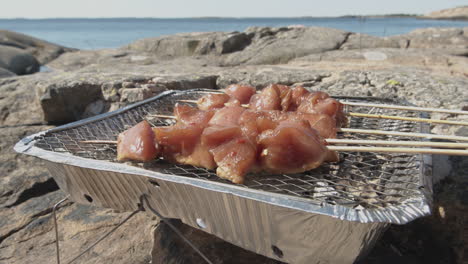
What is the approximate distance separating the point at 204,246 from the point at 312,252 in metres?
1.08

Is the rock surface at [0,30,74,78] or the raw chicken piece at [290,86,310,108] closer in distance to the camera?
the raw chicken piece at [290,86,310,108]

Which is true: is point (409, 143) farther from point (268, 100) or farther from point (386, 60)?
point (386, 60)

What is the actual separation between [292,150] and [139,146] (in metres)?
0.84

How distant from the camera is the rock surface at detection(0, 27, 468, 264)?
89.9 inches

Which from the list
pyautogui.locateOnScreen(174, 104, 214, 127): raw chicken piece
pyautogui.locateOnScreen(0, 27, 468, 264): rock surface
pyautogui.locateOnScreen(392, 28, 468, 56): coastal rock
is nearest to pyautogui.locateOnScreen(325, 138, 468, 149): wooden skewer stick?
pyautogui.locateOnScreen(174, 104, 214, 127): raw chicken piece

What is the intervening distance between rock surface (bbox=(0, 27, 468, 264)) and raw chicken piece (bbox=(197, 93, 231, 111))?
964mm

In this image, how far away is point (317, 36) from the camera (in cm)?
662

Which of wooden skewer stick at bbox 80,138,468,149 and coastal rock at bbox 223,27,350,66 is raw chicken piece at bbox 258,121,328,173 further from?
coastal rock at bbox 223,27,350,66

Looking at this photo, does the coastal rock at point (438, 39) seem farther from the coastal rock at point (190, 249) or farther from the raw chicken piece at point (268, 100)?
the coastal rock at point (190, 249)

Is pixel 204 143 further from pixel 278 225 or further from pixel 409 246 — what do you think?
pixel 409 246

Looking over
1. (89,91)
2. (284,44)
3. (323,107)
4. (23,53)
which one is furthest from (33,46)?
(323,107)

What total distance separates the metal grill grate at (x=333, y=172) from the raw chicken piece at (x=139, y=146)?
7cm

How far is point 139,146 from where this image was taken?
189 cm

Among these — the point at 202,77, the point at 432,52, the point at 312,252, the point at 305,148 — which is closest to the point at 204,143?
the point at 305,148
